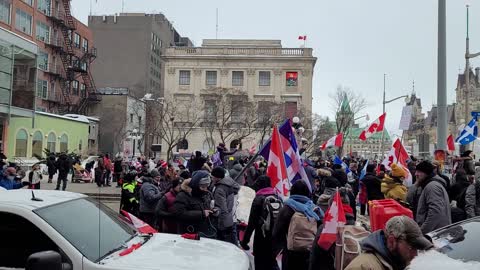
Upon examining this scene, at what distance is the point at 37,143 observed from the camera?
1636 inches

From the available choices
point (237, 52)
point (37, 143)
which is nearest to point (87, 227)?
point (37, 143)

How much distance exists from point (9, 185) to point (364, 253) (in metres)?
10.3

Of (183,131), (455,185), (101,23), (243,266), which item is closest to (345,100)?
(183,131)

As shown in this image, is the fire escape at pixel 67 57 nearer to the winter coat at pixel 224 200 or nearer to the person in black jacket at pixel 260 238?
the winter coat at pixel 224 200

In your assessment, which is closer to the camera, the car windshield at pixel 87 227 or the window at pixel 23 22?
the car windshield at pixel 87 227

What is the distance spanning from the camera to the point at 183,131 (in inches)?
2699

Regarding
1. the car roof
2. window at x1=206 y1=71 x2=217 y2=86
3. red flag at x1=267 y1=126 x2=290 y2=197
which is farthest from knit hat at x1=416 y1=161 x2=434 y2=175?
window at x1=206 y1=71 x2=217 y2=86

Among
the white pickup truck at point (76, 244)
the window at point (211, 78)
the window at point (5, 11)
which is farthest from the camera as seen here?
the window at point (211, 78)

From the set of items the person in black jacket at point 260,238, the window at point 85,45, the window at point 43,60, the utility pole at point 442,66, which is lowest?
the person in black jacket at point 260,238

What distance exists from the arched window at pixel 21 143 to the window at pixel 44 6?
18590 mm

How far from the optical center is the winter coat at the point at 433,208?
21.9ft

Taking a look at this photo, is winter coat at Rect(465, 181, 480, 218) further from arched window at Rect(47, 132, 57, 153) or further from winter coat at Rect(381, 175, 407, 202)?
arched window at Rect(47, 132, 57, 153)

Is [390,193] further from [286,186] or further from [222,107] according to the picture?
[222,107]

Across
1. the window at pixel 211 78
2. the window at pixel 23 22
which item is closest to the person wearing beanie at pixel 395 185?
the window at pixel 23 22
